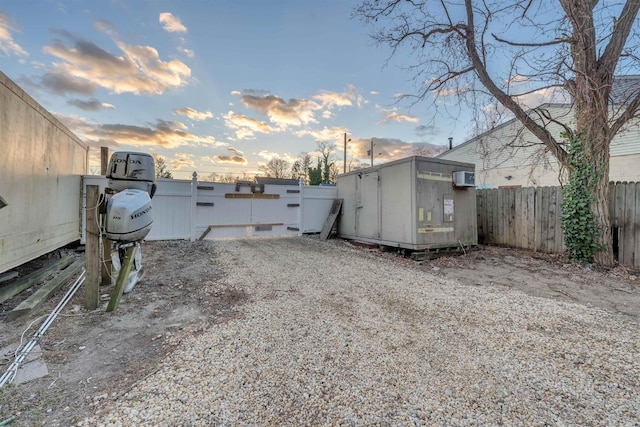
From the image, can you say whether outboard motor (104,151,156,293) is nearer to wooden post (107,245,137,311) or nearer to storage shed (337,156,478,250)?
wooden post (107,245,137,311)

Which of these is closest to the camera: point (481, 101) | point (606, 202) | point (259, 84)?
point (606, 202)

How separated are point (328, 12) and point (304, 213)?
18.1 feet

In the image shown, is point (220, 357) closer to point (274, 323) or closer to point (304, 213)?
point (274, 323)

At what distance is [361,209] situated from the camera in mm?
7500

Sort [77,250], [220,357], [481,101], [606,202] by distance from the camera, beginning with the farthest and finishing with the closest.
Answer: [481,101] < [77,250] < [606,202] < [220,357]

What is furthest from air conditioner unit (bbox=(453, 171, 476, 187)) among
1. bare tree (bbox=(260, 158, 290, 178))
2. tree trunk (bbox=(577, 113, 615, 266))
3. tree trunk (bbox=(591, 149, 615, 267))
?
bare tree (bbox=(260, 158, 290, 178))

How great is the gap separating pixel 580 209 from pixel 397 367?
5.56m

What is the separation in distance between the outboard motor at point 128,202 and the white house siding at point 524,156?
6.95 metres

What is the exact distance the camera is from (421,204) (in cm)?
578

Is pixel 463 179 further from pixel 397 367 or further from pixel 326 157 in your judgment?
pixel 326 157

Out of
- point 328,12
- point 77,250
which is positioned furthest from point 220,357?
point 328,12

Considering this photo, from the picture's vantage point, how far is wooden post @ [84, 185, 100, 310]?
2.78m

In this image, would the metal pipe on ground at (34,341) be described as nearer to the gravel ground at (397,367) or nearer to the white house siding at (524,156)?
the gravel ground at (397,367)

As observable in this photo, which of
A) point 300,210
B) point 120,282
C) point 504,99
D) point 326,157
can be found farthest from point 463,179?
point 326,157
